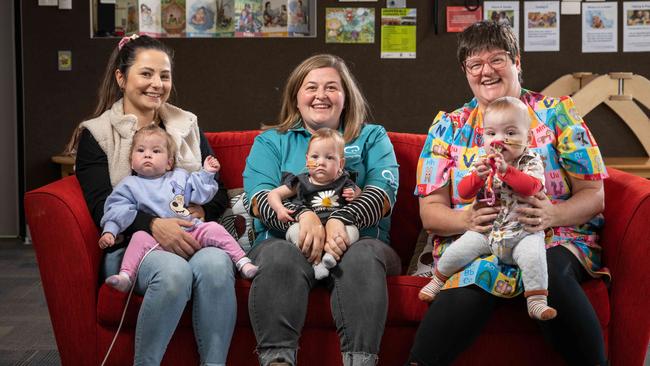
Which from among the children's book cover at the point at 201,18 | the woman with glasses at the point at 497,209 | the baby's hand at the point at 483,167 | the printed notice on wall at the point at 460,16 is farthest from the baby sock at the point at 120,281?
the printed notice on wall at the point at 460,16

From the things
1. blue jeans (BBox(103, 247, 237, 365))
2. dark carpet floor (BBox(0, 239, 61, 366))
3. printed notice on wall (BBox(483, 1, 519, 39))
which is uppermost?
printed notice on wall (BBox(483, 1, 519, 39))

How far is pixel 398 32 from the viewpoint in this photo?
15.3 ft

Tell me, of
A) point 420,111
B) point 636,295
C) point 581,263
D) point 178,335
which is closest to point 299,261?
point 178,335

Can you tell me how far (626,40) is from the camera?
4.63 meters

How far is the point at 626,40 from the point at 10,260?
3620mm

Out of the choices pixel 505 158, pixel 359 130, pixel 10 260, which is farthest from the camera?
pixel 10 260

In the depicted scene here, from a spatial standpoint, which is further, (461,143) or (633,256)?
(461,143)

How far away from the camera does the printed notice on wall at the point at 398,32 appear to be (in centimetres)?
463

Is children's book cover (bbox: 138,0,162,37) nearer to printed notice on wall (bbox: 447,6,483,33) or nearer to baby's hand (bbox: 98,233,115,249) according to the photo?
printed notice on wall (bbox: 447,6,483,33)

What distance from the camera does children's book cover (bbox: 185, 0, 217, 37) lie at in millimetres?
4680

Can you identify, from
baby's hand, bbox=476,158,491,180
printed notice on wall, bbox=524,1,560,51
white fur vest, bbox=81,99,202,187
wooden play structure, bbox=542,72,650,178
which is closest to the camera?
baby's hand, bbox=476,158,491,180

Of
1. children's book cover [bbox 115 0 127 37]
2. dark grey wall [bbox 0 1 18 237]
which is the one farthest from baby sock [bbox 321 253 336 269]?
dark grey wall [bbox 0 1 18 237]

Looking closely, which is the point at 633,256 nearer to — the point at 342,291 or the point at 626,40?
the point at 342,291

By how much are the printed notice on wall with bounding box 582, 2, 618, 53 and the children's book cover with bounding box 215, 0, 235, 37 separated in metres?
1.99
